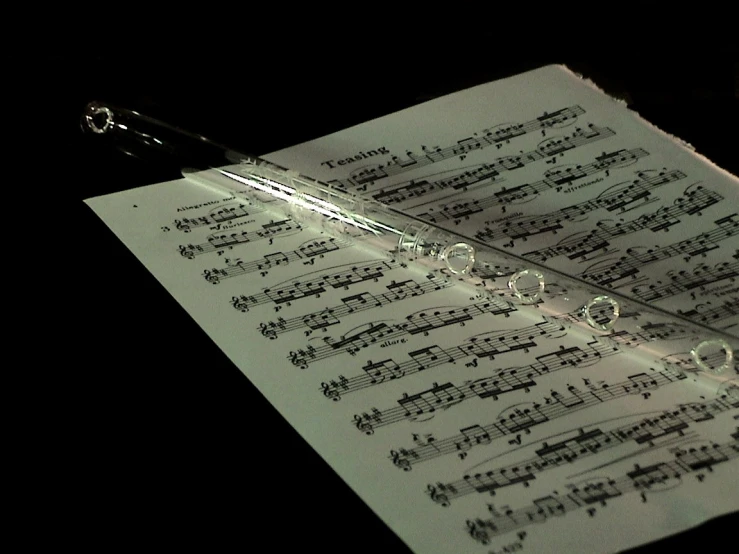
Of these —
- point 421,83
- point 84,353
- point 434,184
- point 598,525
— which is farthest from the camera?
point 421,83

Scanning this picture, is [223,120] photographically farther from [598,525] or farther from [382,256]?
[598,525]

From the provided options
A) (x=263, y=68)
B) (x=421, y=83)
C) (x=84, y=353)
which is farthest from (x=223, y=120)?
(x=84, y=353)

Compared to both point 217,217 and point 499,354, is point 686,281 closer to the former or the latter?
point 499,354

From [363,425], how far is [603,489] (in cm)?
16

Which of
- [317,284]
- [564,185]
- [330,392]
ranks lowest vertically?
[330,392]

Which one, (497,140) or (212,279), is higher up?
(497,140)

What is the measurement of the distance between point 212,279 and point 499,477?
280 millimetres

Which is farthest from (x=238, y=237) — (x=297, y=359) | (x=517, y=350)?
(x=517, y=350)

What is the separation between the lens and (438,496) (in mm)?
565

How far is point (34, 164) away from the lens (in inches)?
33.3

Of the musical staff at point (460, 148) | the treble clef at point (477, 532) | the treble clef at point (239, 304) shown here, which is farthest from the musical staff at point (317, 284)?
the treble clef at point (477, 532)

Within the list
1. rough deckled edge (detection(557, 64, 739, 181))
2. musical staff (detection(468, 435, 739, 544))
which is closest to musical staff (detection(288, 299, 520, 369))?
musical staff (detection(468, 435, 739, 544))

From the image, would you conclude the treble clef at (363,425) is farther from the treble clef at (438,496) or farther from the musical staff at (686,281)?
the musical staff at (686,281)

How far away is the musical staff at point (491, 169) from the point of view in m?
0.79
